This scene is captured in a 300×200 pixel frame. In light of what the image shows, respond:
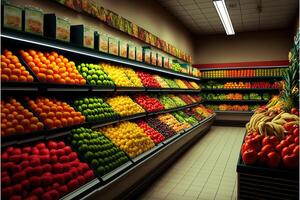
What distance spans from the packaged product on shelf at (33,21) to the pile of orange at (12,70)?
37cm

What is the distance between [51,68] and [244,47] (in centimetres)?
995

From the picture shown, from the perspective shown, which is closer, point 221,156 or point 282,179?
point 282,179

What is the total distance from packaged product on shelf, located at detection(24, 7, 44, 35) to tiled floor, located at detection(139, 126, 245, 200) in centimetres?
262

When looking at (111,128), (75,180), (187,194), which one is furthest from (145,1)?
(75,180)

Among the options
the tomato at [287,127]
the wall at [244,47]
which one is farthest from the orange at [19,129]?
the wall at [244,47]

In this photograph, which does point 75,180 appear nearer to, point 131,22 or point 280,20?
point 131,22

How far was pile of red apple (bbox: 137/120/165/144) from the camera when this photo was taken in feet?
15.7

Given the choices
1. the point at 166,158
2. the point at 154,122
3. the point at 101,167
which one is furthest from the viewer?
the point at 154,122

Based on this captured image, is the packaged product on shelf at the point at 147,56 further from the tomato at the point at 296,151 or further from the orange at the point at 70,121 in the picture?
the tomato at the point at 296,151

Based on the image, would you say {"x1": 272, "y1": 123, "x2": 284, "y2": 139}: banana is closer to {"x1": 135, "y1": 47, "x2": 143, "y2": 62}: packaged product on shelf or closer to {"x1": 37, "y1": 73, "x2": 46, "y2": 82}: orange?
{"x1": 37, "y1": 73, "x2": 46, "y2": 82}: orange

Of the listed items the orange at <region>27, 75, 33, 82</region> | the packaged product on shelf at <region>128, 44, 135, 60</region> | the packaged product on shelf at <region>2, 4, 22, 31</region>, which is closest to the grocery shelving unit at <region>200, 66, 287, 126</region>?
the packaged product on shelf at <region>128, 44, 135, 60</region>

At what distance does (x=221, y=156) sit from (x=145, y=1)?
4.39 metres

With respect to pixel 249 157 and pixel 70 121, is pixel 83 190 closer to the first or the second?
pixel 70 121

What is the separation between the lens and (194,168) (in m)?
5.16
